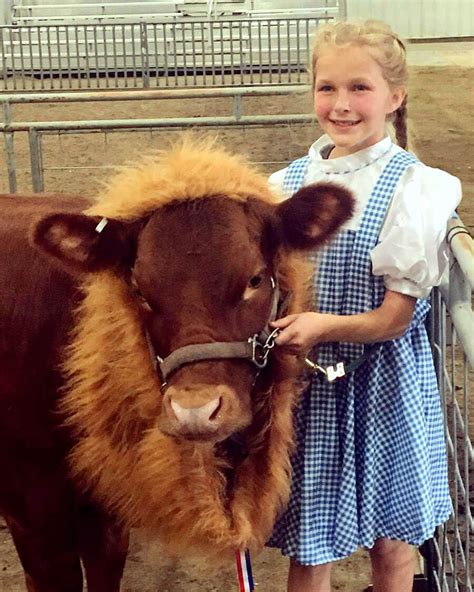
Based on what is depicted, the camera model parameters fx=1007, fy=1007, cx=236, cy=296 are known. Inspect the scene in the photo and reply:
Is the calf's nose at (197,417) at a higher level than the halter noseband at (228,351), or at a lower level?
lower

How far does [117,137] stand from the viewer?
384 inches

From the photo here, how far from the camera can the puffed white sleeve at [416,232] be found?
2.46 meters

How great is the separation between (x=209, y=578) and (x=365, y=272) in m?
1.78

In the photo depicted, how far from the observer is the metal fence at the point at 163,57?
11.3 meters

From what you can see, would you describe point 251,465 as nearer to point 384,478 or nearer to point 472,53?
point 384,478

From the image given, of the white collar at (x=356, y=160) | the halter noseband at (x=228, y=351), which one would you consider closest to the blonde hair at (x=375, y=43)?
the white collar at (x=356, y=160)

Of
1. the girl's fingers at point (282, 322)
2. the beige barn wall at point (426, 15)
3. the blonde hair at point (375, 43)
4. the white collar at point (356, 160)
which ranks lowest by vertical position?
the beige barn wall at point (426, 15)

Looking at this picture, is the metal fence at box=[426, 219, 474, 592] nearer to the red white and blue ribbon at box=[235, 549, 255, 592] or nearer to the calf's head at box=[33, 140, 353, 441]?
the calf's head at box=[33, 140, 353, 441]

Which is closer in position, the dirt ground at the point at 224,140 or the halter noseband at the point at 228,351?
the halter noseband at the point at 228,351

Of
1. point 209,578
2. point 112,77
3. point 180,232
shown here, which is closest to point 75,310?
point 180,232

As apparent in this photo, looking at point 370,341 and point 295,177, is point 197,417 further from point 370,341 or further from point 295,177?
point 295,177

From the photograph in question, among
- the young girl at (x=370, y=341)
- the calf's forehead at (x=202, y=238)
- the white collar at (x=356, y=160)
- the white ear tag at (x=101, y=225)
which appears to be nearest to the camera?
the calf's forehead at (x=202, y=238)

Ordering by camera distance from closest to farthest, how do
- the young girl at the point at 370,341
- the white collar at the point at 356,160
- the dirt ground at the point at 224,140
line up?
the young girl at the point at 370,341, the white collar at the point at 356,160, the dirt ground at the point at 224,140

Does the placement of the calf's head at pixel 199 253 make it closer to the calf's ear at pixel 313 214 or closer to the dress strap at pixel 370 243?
the calf's ear at pixel 313 214
